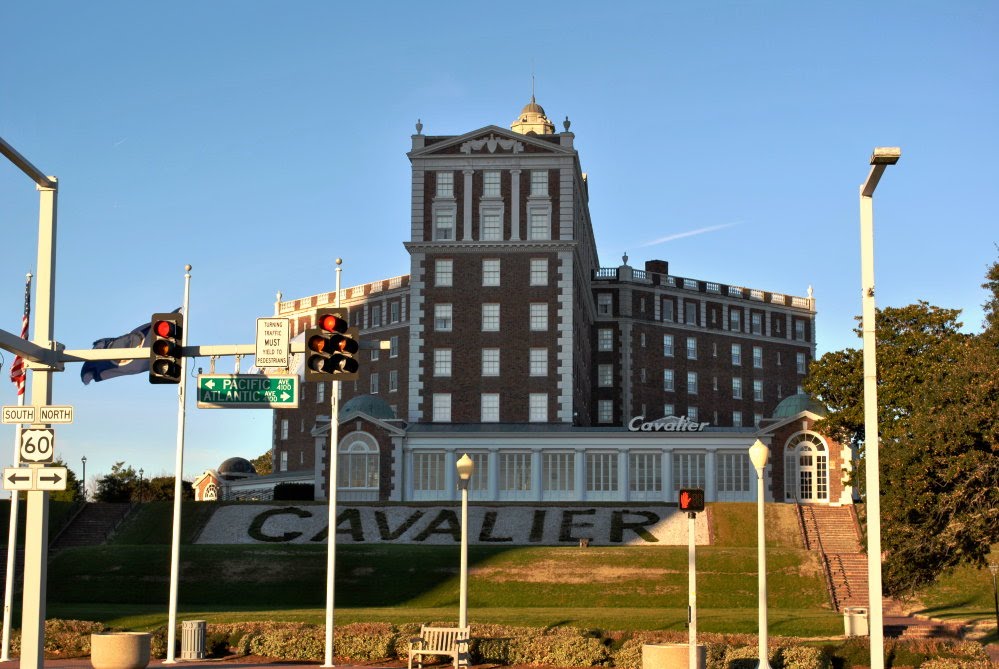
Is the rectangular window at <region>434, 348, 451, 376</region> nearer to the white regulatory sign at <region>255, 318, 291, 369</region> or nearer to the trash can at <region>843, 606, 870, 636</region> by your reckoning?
the trash can at <region>843, 606, 870, 636</region>

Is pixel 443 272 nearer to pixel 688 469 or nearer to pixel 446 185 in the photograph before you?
pixel 446 185

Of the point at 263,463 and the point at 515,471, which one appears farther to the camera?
the point at 263,463

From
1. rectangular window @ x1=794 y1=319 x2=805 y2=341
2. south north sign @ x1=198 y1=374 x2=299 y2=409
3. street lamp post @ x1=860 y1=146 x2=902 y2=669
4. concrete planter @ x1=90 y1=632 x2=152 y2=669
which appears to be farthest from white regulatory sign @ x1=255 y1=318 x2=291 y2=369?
rectangular window @ x1=794 y1=319 x2=805 y2=341

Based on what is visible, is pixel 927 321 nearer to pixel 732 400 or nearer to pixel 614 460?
pixel 614 460

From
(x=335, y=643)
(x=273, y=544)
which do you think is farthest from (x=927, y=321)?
(x=335, y=643)

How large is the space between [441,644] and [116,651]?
830cm

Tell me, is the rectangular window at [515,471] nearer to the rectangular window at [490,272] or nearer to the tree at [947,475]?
the rectangular window at [490,272]

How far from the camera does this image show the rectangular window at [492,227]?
91.0 m

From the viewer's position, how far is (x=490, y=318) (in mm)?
90562

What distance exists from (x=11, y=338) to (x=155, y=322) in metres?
3.73

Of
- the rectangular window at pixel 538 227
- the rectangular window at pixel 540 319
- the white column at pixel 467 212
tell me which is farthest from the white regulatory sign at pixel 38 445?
the rectangular window at pixel 538 227

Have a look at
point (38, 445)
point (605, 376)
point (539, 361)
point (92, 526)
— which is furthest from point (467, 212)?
point (38, 445)

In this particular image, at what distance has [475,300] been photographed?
9081 centimetres

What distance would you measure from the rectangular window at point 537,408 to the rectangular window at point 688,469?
31.0ft
